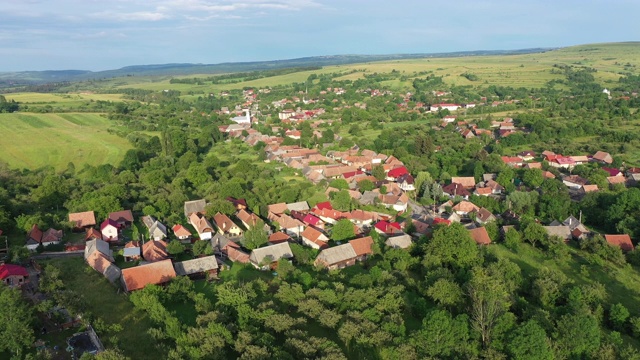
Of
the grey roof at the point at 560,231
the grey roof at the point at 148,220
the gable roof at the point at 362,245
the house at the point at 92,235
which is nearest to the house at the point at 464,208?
the grey roof at the point at 560,231

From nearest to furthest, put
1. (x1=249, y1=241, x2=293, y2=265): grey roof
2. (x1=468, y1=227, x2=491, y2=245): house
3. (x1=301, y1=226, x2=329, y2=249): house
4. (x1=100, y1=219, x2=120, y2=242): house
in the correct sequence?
(x1=249, y1=241, x2=293, y2=265): grey roof < (x1=468, y1=227, x2=491, y2=245): house < (x1=301, y1=226, x2=329, y2=249): house < (x1=100, y1=219, x2=120, y2=242): house

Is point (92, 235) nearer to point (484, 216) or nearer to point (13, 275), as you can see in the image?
point (13, 275)

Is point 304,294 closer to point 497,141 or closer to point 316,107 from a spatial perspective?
point 497,141

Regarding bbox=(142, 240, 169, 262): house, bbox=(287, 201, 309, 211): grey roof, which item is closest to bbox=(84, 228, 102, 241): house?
bbox=(142, 240, 169, 262): house

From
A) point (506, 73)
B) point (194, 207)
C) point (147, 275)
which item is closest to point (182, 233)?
point (194, 207)

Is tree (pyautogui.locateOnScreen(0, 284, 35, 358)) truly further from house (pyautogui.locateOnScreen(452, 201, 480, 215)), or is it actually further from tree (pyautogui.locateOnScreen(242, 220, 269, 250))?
house (pyautogui.locateOnScreen(452, 201, 480, 215))

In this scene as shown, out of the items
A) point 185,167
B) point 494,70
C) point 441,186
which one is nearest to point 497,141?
point 441,186

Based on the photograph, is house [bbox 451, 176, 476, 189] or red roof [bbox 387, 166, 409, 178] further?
red roof [bbox 387, 166, 409, 178]
